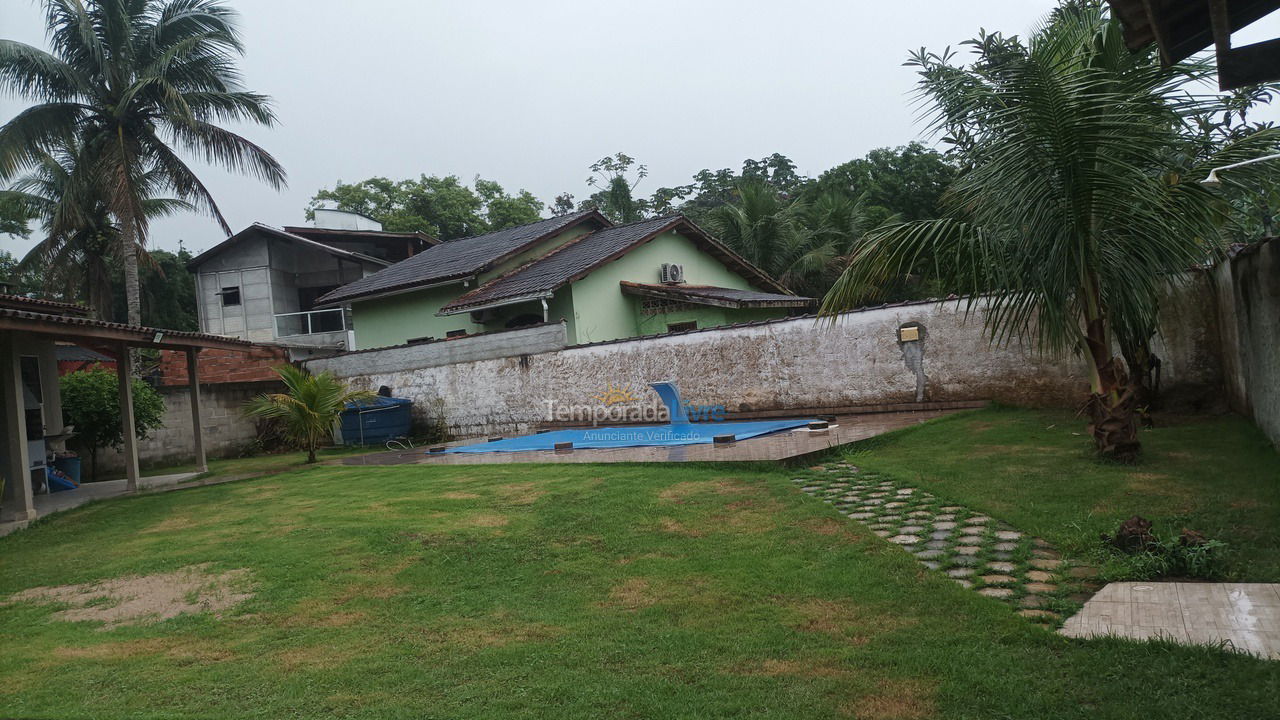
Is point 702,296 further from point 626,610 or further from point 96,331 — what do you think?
point 626,610

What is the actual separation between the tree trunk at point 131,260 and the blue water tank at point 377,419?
17.2 feet

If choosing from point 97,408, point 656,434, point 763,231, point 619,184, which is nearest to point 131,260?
point 97,408

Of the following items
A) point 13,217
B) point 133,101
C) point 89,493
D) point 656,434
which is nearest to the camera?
point 89,493

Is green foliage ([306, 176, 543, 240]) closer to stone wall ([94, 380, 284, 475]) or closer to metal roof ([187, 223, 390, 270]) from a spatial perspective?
metal roof ([187, 223, 390, 270])

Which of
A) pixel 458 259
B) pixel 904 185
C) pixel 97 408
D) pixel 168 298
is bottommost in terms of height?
pixel 97 408

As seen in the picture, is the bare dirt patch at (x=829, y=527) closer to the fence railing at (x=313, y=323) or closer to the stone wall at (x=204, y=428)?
the stone wall at (x=204, y=428)

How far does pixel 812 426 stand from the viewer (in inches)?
417

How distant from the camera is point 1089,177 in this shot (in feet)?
20.4

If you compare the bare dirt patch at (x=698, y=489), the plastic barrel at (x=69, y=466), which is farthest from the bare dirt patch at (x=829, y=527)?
the plastic barrel at (x=69, y=466)

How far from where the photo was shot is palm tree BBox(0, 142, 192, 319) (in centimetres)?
2300

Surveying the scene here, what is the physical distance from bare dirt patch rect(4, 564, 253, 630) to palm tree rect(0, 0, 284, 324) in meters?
14.2

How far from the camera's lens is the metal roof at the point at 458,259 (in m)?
20.2

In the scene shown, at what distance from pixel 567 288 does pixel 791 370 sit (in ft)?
22.7

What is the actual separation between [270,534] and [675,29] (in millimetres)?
18770
